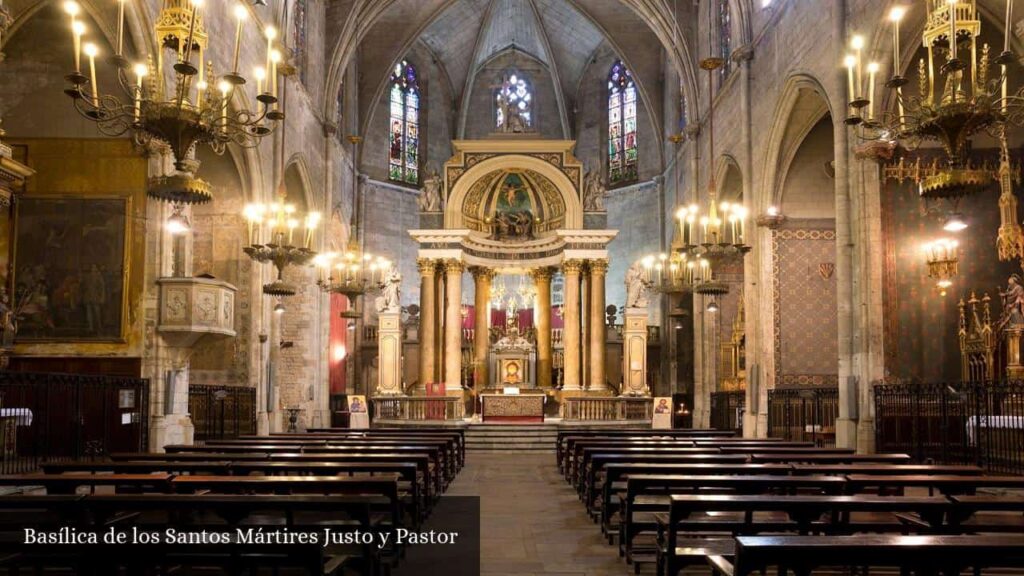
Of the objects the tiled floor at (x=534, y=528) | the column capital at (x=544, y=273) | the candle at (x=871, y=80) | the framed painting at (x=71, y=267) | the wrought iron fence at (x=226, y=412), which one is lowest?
the tiled floor at (x=534, y=528)

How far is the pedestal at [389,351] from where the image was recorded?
86.3 ft

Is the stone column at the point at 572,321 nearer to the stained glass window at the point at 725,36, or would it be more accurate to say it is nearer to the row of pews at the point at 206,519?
the stained glass window at the point at 725,36

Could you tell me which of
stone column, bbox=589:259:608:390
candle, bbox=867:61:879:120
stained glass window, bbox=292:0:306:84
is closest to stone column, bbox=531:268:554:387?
stone column, bbox=589:259:608:390

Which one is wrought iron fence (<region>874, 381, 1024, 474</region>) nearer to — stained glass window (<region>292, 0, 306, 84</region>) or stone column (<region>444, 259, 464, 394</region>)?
stone column (<region>444, 259, 464, 394</region>)

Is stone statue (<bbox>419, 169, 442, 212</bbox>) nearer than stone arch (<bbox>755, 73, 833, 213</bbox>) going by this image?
No

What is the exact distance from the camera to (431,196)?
28.1 meters

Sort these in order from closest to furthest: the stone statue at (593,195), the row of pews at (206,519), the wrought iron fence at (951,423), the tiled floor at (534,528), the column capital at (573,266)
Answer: the row of pews at (206,519) → the tiled floor at (534,528) → the wrought iron fence at (951,423) → the column capital at (573,266) → the stone statue at (593,195)

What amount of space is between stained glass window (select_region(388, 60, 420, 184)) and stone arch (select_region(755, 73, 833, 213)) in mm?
18049

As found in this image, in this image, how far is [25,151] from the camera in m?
14.5

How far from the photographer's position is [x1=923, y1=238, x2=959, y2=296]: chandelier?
48.0 ft

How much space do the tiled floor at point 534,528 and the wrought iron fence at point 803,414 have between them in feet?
18.7

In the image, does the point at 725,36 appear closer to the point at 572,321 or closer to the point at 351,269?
the point at 572,321

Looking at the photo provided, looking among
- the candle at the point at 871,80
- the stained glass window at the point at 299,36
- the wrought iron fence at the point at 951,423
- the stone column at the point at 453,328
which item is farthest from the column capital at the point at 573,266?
the candle at the point at 871,80

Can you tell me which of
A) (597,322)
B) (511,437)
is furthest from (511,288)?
(511,437)
